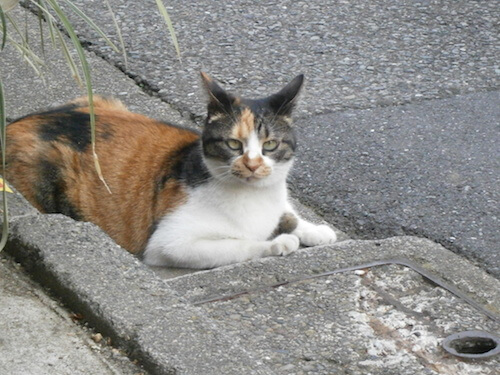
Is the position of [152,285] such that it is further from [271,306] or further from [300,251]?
[300,251]

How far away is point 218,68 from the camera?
5.95 metres

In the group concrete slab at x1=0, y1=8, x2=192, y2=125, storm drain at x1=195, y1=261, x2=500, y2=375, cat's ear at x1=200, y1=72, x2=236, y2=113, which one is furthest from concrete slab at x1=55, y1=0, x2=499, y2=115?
storm drain at x1=195, y1=261, x2=500, y2=375

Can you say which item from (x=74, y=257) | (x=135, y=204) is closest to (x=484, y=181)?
(x=135, y=204)

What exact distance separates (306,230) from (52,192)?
1203 millimetres

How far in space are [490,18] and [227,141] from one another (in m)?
3.77

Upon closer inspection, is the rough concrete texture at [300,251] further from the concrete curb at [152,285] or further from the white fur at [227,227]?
the white fur at [227,227]

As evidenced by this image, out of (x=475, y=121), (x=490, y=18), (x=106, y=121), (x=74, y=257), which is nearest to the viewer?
(x=74, y=257)

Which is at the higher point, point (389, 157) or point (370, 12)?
point (370, 12)

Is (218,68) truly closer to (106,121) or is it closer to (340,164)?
(340,164)

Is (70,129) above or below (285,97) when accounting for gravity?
below

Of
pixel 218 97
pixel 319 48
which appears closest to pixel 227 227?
pixel 218 97

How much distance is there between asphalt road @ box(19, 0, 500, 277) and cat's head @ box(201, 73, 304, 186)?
0.63 meters

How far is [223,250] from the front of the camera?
391 centimetres

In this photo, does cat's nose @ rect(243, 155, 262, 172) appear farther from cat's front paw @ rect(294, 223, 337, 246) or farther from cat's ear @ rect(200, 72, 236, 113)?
cat's front paw @ rect(294, 223, 337, 246)
